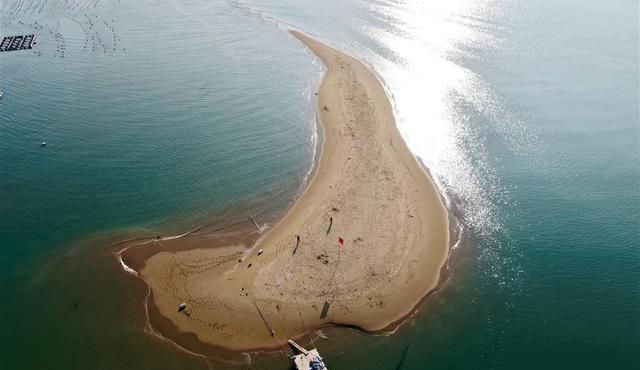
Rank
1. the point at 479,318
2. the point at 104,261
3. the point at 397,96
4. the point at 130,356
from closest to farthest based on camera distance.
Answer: the point at 130,356, the point at 479,318, the point at 104,261, the point at 397,96

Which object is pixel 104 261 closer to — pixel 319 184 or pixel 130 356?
pixel 130 356

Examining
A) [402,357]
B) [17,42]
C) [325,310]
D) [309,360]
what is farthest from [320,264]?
[17,42]

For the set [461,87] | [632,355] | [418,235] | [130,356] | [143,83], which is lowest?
[130,356]

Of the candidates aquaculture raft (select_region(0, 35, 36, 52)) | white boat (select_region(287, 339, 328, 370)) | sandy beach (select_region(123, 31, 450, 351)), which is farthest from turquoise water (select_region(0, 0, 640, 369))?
aquaculture raft (select_region(0, 35, 36, 52))

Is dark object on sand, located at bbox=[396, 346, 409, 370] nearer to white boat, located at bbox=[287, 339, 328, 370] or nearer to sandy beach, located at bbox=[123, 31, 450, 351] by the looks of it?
sandy beach, located at bbox=[123, 31, 450, 351]

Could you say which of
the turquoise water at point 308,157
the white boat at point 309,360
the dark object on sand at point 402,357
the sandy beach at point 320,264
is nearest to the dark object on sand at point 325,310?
the sandy beach at point 320,264

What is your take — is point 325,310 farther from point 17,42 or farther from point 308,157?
point 17,42

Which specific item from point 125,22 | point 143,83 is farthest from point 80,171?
point 125,22
